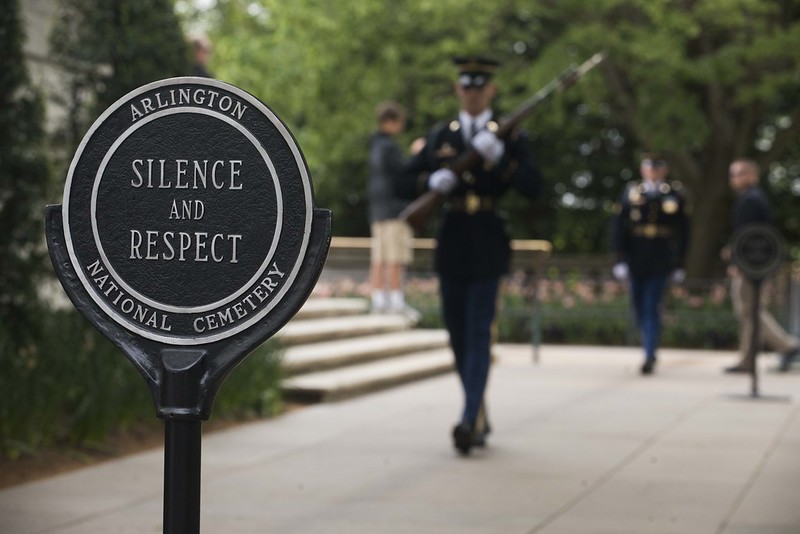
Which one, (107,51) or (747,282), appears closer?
(107,51)

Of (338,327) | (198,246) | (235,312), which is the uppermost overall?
(198,246)

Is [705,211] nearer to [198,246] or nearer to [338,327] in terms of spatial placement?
[338,327]

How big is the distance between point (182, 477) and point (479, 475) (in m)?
4.27

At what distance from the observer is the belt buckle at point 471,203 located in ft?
26.5

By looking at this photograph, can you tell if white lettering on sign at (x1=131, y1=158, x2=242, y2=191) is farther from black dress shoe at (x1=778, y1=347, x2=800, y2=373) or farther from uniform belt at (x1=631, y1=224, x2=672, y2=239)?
black dress shoe at (x1=778, y1=347, x2=800, y2=373)

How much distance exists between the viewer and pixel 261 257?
3090 mm

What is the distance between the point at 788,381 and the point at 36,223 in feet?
25.7

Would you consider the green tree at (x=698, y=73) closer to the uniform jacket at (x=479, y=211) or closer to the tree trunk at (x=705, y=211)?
the tree trunk at (x=705, y=211)

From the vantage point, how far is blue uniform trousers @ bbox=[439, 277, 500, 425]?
7824 millimetres

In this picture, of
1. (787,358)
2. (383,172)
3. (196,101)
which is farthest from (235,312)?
(383,172)

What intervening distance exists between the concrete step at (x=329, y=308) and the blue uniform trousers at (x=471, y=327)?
15.0ft

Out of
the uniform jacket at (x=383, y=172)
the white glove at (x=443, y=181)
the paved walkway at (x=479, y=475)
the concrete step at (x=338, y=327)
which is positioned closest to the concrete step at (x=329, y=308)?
the concrete step at (x=338, y=327)

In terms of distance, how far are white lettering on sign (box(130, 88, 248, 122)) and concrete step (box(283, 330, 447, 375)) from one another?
23.4ft

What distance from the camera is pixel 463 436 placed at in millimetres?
7746
